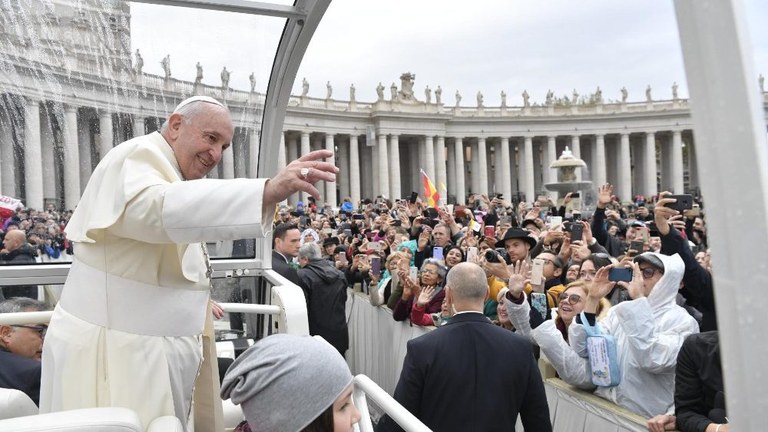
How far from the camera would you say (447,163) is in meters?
72.6

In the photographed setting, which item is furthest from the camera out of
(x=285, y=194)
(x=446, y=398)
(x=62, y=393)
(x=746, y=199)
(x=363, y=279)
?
(x=363, y=279)

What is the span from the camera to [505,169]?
235 feet

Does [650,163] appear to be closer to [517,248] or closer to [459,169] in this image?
[459,169]

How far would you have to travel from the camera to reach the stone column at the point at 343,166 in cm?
6619

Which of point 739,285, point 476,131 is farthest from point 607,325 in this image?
point 476,131

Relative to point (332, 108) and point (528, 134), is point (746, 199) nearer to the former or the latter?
point (332, 108)

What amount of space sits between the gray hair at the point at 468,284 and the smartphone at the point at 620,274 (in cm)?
114

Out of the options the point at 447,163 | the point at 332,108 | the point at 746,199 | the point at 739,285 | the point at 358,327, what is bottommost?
the point at 358,327

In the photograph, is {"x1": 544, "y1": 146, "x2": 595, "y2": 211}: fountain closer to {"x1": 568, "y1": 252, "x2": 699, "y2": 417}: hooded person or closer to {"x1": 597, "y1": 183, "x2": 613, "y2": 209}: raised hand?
{"x1": 597, "y1": 183, "x2": 613, "y2": 209}: raised hand

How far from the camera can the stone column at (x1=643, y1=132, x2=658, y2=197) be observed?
71.1 meters

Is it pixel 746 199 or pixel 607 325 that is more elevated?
pixel 746 199

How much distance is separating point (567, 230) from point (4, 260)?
242 inches

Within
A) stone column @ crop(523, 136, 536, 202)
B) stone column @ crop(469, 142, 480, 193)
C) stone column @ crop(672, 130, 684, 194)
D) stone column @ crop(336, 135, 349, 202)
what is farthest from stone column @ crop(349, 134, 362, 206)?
stone column @ crop(672, 130, 684, 194)

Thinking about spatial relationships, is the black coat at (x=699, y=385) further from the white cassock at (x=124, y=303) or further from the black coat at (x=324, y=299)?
the black coat at (x=324, y=299)
